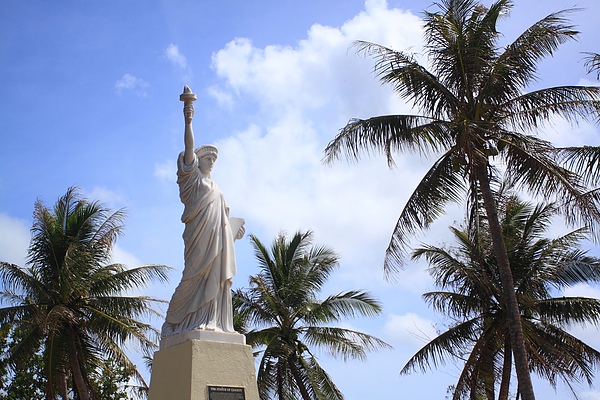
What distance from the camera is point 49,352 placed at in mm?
15359

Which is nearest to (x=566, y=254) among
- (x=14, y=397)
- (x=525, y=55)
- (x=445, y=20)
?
Answer: (x=525, y=55)

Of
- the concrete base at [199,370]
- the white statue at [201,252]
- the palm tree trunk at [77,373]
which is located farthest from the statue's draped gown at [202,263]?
the palm tree trunk at [77,373]

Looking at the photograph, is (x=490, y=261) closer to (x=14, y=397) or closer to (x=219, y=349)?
(x=219, y=349)

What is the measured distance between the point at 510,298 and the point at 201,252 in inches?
217

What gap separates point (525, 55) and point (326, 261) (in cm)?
729

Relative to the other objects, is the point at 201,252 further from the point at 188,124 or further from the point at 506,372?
the point at 506,372

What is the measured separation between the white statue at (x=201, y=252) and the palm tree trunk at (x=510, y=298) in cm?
495

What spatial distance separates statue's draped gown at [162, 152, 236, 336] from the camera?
8258mm

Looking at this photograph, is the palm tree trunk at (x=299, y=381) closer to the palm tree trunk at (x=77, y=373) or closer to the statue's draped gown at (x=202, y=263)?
the palm tree trunk at (x=77, y=373)

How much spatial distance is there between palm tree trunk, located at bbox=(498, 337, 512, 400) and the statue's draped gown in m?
8.36

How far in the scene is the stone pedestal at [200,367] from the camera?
7.70m

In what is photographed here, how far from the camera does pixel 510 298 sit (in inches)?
458

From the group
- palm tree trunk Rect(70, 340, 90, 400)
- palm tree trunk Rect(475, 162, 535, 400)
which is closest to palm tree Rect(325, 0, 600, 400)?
palm tree trunk Rect(475, 162, 535, 400)

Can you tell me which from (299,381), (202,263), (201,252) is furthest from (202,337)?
(299,381)
